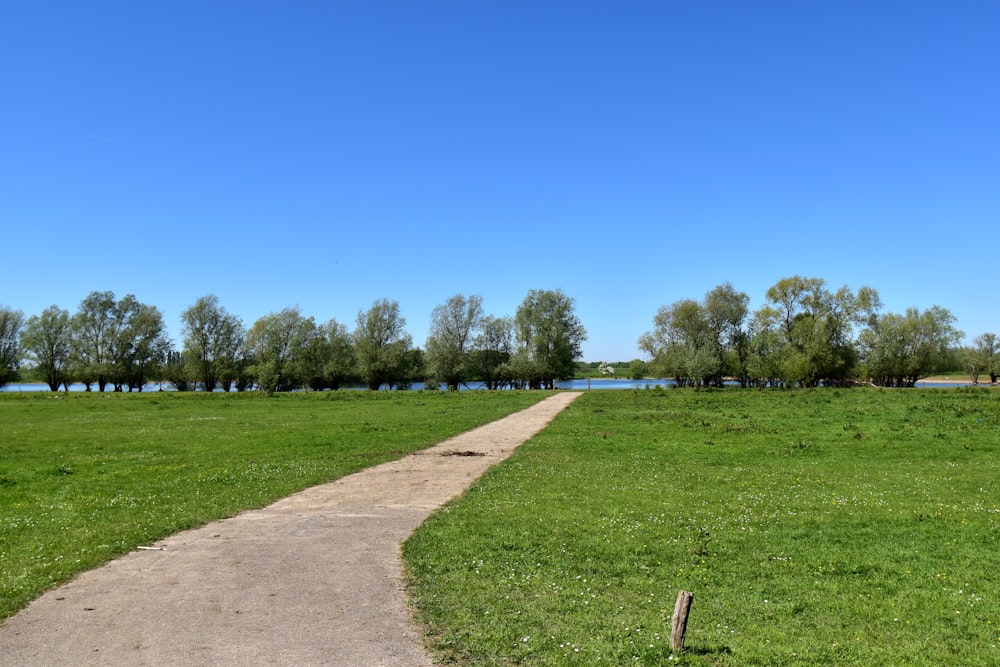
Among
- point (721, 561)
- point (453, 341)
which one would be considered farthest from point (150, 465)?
point (453, 341)

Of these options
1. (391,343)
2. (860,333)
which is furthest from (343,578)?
(860,333)

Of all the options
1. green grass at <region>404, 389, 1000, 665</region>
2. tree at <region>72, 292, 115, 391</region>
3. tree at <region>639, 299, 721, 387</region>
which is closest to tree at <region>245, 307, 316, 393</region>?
tree at <region>72, 292, 115, 391</region>

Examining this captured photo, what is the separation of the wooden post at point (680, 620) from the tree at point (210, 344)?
98.8 meters

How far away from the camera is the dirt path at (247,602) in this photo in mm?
6016

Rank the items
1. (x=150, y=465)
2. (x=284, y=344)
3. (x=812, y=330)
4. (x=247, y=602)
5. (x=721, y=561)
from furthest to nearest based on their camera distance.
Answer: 1. (x=284, y=344)
2. (x=812, y=330)
3. (x=150, y=465)
4. (x=721, y=561)
5. (x=247, y=602)

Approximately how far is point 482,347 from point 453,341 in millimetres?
5121

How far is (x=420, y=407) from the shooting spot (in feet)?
151

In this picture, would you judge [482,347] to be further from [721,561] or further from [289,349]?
[721,561]

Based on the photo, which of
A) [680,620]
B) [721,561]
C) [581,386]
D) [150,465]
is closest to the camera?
[680,620]

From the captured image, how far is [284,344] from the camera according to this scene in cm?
9525

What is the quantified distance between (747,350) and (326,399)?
5969 cm

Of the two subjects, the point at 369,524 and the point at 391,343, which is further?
the point at 391,343

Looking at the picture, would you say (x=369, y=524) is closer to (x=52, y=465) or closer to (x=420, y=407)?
(x=52, y=465)

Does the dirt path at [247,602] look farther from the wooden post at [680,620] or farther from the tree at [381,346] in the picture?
the tree at [381,346]
